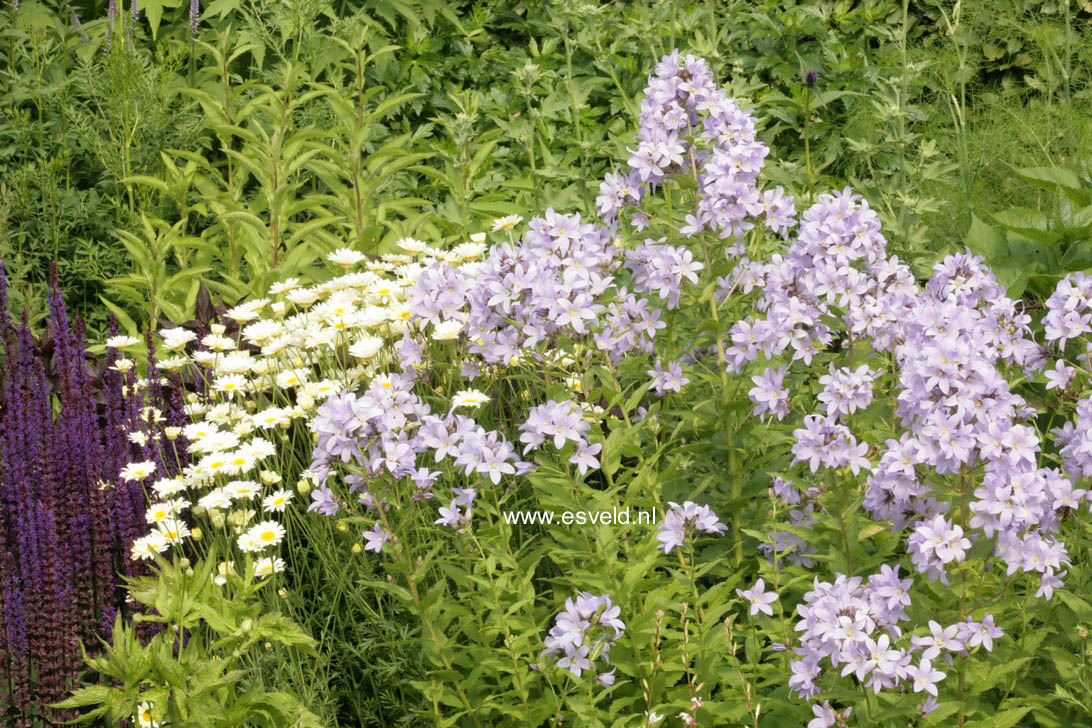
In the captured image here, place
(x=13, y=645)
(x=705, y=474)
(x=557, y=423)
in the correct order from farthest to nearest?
(x=705, y=474)
(x=13, y=645)
(x=557, y=423)

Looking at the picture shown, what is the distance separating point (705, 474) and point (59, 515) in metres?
1.75

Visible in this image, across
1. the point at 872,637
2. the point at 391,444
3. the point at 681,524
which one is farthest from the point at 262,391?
the point at 872,637


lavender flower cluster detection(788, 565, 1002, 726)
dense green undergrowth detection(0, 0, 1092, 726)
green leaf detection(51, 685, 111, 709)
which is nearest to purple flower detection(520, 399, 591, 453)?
lavender flower cluster detection(788, 565, 1002, 726)

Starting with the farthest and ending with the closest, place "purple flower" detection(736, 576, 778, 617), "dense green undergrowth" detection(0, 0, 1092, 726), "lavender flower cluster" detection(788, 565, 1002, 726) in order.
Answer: "dense green undergrowth" detection(0, 0, 1092, 726) → "purple flower" detection(736, 576, 778, 617) → "lavender flower cluster" detection(788, 565, 1002, 726)

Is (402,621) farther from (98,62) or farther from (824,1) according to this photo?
(824,1)

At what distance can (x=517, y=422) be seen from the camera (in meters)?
3.50

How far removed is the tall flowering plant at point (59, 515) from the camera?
9.62 ft

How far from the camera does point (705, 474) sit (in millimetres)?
3273

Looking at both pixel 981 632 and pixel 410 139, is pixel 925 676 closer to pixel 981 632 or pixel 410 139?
pixel 981 632

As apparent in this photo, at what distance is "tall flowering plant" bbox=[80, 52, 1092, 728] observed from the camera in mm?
2195

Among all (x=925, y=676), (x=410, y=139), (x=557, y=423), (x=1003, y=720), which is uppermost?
(x=410, y=139)

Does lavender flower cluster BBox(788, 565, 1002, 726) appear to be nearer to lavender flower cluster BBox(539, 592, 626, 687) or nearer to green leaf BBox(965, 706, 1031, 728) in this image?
green leaf BBox(965, 706, 1031, 728)

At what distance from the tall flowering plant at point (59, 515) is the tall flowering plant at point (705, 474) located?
0.50 ft

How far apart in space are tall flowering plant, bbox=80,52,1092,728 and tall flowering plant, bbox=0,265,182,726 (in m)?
0.15
